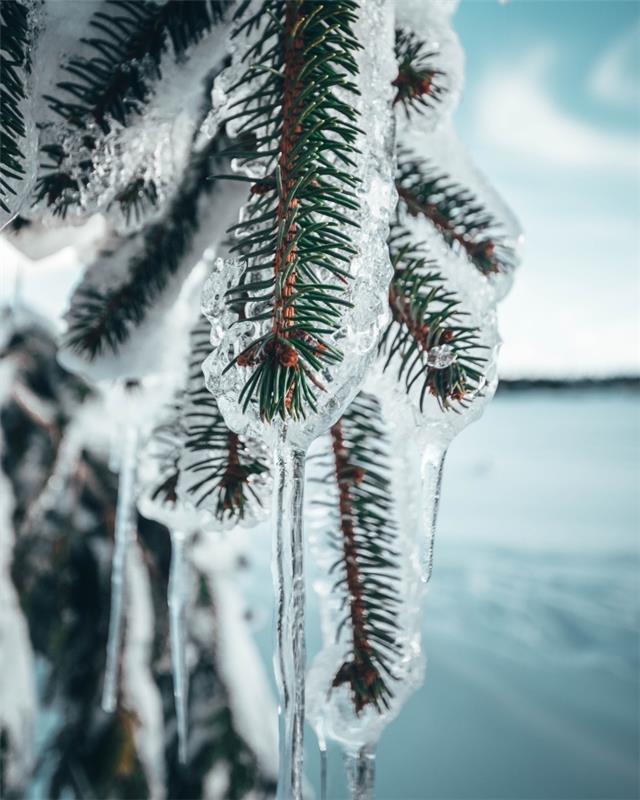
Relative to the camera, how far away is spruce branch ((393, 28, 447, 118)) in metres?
0.86

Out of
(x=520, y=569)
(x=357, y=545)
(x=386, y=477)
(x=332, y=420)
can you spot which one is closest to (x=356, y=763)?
(x=357, y=545)

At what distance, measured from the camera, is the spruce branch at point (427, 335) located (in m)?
0.77

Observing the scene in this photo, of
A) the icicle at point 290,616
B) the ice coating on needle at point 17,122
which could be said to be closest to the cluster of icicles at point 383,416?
the icicle at point 290,616

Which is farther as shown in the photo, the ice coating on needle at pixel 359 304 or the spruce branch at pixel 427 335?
the spruce branch at pixel 427 335

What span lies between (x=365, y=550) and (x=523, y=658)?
14.8 ft

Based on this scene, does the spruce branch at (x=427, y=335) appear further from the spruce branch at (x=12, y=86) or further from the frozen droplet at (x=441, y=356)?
the spruce branch at (x=12, y=86)

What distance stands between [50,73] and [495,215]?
26.5 inches

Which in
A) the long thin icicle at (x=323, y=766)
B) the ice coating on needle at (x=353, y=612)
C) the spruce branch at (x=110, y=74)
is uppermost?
the spruce branch at (x=110, y=74)

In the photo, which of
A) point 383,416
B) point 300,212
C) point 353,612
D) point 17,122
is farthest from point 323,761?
point 17,122

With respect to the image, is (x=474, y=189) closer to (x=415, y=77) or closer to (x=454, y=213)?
(x=454, y=213)

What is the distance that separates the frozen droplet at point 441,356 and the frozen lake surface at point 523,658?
64cm

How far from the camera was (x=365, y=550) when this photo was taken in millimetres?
912

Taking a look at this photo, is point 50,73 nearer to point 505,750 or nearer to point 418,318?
point 418,318

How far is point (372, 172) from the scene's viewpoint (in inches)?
25.7
